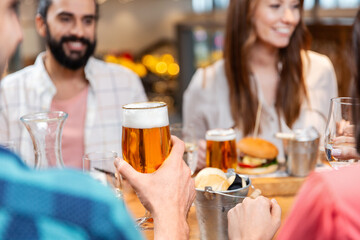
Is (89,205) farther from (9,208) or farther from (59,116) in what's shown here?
(59,116)

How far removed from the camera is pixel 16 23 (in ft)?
1.93

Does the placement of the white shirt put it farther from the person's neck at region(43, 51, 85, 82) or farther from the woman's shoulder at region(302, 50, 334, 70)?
the person's neck at region(43, 51, 85, 82)

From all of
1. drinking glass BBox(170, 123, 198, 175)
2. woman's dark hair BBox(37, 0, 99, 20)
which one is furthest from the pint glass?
woman's dark hair BBox(37, 0, 99, 20)

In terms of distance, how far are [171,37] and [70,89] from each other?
24.7 feet

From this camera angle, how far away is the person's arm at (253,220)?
100 centimetres

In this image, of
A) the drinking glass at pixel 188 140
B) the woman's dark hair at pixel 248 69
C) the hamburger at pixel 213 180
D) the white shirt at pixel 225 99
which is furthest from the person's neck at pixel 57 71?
the hamburger at pixel 213 180

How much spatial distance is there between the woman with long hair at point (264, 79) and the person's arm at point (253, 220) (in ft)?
4.57

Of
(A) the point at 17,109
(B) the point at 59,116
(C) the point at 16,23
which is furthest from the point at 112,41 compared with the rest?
(C) the point at 16,23

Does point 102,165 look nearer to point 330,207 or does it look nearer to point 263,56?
point 330,207

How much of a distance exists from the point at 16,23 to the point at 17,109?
2.18m

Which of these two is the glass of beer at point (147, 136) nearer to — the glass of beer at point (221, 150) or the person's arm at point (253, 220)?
the person's arm at point (253, 220)

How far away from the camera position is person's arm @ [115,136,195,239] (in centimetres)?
91

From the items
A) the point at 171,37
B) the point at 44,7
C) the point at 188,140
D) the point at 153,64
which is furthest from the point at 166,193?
the point at 171,37

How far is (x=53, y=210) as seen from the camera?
0.46m
